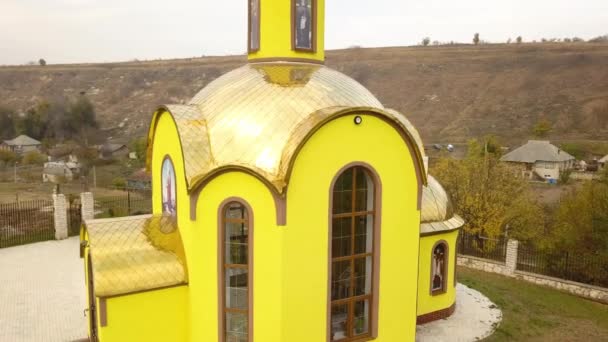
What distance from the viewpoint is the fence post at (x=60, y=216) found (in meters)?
21.0

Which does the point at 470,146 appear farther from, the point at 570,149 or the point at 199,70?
the point at 199,70

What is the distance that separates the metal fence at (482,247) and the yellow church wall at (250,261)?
42.8 ft

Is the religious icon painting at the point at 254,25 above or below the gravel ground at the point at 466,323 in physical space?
above

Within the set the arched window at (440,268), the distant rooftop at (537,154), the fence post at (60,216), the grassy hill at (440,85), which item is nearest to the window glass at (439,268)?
the arched window at (440,268)

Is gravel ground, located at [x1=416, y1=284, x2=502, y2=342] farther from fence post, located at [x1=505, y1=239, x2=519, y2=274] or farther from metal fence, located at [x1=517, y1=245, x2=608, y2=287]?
metal fence, located at [x1=517, y1=245, x2=608, y2=287]

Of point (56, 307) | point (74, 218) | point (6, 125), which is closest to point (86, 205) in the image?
point (74, 218)

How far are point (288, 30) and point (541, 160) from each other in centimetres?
4164

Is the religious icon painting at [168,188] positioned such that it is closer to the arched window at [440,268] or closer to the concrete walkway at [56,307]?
the concrete walkway at [56,307]

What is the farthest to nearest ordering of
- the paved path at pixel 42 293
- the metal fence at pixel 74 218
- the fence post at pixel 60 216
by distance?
the metal fence at pixel 74 218, the fence post at pixel 60 216, the paved path at pixel 42 293

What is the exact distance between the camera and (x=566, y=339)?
12641mm

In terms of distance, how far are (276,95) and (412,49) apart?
3929 inches

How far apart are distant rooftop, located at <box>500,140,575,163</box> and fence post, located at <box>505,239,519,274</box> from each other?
31313mm

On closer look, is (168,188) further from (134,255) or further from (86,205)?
(86,205)

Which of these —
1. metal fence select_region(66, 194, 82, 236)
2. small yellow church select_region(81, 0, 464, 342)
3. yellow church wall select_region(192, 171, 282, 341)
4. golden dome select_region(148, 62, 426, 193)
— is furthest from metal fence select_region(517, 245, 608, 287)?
metal fence select_region(66, 194, 82, 236)
